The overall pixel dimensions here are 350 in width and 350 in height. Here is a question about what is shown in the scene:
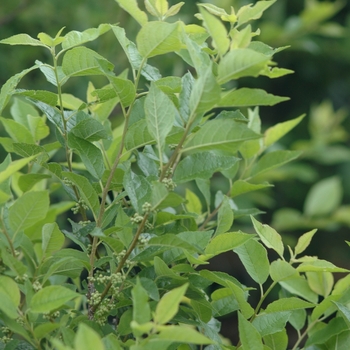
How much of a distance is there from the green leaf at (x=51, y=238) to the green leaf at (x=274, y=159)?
308mm

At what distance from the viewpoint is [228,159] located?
1.87 feet

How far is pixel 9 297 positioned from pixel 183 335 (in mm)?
157

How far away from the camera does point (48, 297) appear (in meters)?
0.49

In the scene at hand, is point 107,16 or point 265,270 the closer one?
point 265,270

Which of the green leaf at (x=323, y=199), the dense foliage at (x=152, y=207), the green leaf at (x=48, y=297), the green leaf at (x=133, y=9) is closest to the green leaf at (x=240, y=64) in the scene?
the dense foliage at (x=152, y=207)

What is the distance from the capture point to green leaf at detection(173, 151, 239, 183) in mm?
560

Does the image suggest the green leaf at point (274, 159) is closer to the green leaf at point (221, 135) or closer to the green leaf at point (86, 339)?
the green leaf at point (221, 135)

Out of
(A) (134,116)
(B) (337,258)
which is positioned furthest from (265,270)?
(B) (337,258)

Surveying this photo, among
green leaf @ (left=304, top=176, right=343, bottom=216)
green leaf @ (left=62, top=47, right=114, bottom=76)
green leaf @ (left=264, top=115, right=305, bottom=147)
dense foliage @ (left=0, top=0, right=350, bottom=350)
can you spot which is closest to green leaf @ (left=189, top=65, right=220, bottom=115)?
dense foliage @ (left=0, top=0, right=350, bottom=350)

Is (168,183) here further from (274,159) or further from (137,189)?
(274,159)

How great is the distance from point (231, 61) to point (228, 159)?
112 mm

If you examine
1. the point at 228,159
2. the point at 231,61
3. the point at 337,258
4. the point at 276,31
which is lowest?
the point at 337,258

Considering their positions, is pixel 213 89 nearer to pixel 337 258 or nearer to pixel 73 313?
pixel 73 313

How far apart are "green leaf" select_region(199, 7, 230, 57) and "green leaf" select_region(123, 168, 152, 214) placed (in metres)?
0.13
